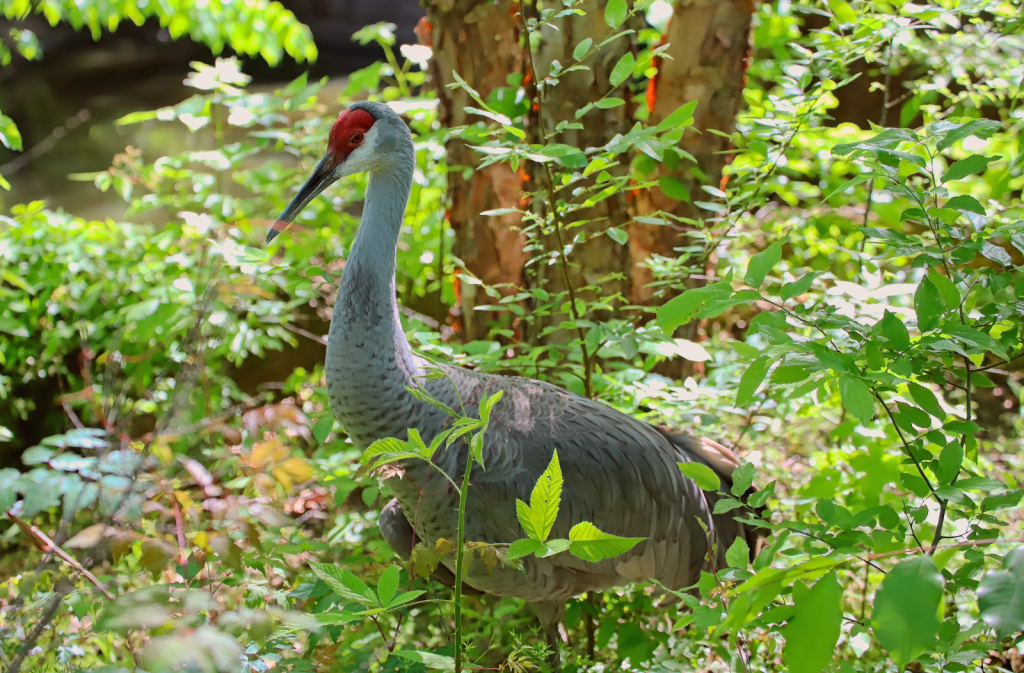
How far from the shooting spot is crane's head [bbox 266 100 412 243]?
2068 mm

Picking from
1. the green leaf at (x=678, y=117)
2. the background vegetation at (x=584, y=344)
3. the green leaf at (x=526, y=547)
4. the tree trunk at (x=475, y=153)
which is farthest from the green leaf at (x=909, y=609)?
the tree trunk at (x=475, y=153)

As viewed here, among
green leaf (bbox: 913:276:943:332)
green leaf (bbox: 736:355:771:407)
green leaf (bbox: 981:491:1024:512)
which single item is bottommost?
green leaf (bbox: 981:491:1024:512)

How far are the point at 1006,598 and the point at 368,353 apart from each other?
146 cm

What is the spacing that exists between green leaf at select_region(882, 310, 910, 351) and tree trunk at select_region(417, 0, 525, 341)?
1.62 m

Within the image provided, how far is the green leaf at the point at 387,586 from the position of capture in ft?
3.48

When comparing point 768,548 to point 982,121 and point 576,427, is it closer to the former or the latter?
point 982,121

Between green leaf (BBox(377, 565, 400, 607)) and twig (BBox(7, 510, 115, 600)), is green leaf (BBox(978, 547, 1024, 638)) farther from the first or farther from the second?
twig (BBox(7, 510, 115, 600))

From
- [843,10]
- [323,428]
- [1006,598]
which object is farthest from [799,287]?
[323,428]

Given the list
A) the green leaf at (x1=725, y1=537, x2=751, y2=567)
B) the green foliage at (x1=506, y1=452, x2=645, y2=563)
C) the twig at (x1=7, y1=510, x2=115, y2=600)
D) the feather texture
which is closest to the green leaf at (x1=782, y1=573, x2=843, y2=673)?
the green foliage at (x1=506, y1=452, x2=645, y2=563)

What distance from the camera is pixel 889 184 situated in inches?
51.4

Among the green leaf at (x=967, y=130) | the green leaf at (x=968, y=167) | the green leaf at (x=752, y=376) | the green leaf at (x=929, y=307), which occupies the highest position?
the green leaf at (x=967, y=130)

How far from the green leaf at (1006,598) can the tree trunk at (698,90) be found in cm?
201

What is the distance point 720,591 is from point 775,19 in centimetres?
259

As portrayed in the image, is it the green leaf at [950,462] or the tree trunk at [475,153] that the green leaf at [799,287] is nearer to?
the green leaf at [950,462]
